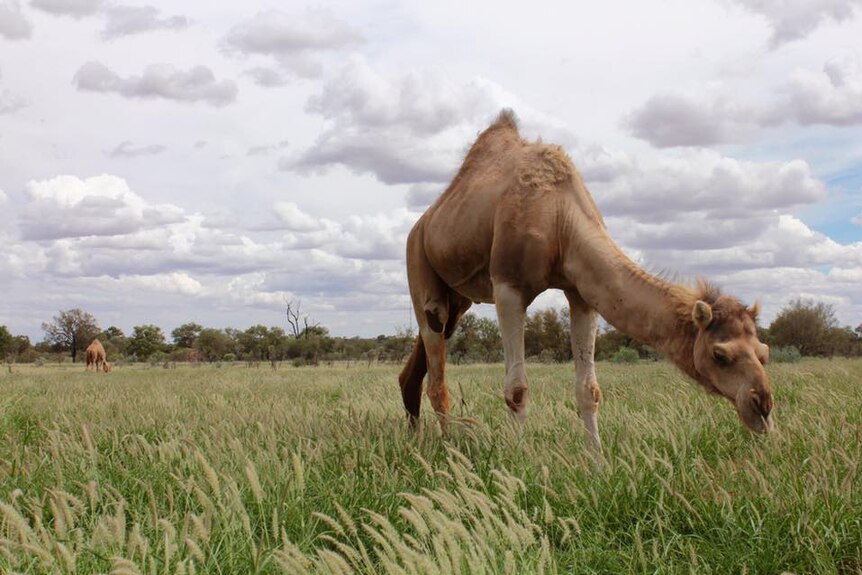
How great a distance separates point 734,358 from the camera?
17.7 feet

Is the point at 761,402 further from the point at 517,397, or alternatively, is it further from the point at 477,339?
the point at 477,339

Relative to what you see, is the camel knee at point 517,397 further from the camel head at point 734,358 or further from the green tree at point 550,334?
the green tree at point 550,334

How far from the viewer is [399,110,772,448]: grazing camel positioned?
5512 millimetres

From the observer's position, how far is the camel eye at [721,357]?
17.7ft

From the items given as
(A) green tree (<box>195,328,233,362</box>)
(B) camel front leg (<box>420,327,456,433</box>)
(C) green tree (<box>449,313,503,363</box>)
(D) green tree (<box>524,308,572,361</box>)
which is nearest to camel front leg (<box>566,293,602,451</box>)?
(B) camel front leg (<box>420,327,456,433</box>)

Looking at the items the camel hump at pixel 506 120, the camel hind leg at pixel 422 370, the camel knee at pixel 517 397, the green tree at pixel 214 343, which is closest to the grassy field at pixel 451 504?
the camel knee at pixel 517 397

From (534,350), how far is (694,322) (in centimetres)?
4588

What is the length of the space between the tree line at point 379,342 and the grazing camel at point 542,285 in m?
5.50

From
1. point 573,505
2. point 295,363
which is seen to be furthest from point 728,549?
point 295,363

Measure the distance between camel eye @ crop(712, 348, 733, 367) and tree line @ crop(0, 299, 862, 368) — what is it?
6820mm

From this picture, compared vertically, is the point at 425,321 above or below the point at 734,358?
above

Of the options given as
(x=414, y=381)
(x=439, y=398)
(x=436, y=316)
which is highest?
(x=436, y=316)

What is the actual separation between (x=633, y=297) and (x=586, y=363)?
0.87 metres

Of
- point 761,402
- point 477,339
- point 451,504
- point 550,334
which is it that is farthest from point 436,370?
point 477,339
